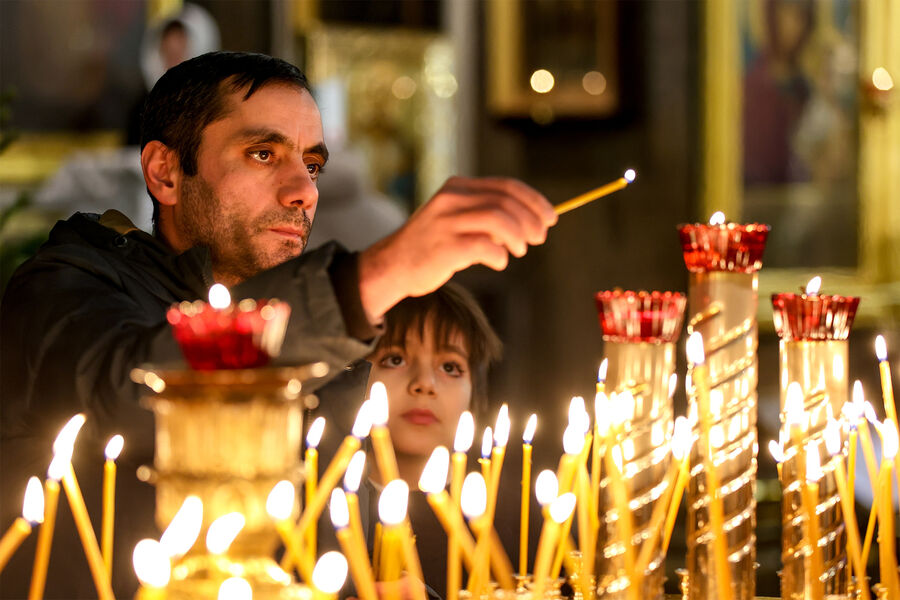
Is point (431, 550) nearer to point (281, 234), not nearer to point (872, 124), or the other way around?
point (281, 234)

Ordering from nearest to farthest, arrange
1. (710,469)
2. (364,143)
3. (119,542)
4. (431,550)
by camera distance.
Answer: (710,469) < (119,542) < (431,550) < (364,143)

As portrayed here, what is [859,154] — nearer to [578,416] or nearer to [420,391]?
[420,391]

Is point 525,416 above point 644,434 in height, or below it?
above

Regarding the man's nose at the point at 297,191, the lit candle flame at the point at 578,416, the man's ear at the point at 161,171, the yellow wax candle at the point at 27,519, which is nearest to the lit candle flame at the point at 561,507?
the lit candle flame at the point at 578,416

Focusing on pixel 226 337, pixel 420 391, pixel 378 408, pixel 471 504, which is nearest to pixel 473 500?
pixel 471 504

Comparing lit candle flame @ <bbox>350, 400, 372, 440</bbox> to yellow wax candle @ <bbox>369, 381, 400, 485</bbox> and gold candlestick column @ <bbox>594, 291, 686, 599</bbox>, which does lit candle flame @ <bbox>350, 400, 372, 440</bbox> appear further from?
gold candlestick column @ <bbox>594, 291, 686, 599</bbox>

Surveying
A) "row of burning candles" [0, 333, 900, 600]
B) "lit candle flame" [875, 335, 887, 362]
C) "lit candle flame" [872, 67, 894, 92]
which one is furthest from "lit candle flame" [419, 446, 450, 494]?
"lit candle flame" [872, 67, 894, 92]

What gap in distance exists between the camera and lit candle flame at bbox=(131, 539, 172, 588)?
96cm

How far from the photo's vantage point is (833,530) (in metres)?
1.42

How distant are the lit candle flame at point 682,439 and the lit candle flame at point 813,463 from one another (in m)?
0.14

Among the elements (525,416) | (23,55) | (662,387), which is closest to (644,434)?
(662,387)

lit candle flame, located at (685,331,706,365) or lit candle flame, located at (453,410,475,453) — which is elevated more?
lit candle flame, located at (685,331,706,365)

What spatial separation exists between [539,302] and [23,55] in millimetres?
2592

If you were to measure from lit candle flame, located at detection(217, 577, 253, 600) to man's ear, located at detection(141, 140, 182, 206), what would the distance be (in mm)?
1264
